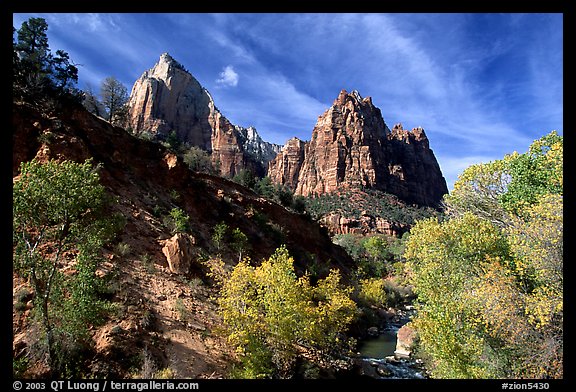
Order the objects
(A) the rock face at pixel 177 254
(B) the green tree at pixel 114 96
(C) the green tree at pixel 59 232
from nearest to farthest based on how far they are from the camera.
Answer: (C) the green tree at pixel 59 232 < (A) the rock face at pixel 177 254 < (B) the green tree at pixel 114 96

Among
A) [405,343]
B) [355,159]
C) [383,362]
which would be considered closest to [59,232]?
[383,362]

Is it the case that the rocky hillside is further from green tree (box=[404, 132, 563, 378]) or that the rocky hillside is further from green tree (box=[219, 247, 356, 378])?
green tree (box=[404, 132, 563, 378])

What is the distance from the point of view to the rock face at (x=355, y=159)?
12444 cm

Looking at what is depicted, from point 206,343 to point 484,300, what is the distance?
10324 mm

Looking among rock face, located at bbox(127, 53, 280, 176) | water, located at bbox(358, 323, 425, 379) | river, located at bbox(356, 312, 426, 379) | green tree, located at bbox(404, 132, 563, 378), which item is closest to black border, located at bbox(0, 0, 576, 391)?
green tree, located at bbox(404, 132, 563, 378)

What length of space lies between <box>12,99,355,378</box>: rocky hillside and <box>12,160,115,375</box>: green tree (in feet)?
3.07

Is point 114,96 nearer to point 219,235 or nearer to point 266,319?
point 219,235

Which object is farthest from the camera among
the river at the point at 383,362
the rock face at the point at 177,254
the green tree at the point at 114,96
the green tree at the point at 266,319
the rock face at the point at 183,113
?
the rock face at the point at 183,113

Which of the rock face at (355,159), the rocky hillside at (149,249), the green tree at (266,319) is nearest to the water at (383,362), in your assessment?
the green tree at (266,319)

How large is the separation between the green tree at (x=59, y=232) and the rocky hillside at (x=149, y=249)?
94 centimetres

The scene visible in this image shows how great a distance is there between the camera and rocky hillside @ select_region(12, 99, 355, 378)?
10469 mm

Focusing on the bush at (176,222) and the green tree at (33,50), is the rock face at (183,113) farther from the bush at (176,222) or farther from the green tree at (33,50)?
the bush at (176,222)
